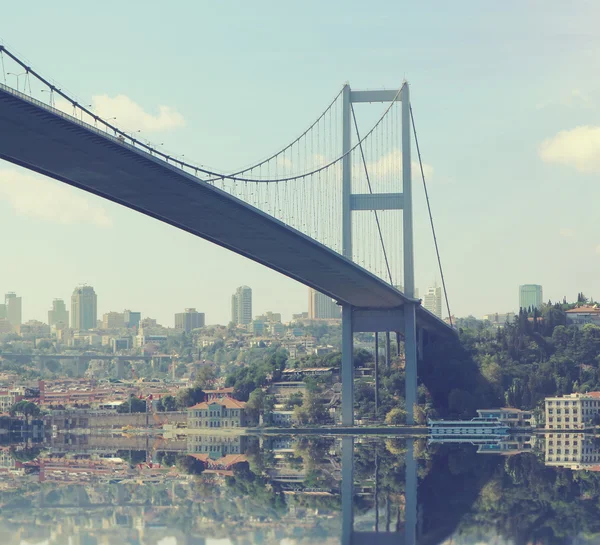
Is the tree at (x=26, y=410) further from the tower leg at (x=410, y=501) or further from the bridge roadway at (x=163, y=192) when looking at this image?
the tower leg at (x=410, y=501)

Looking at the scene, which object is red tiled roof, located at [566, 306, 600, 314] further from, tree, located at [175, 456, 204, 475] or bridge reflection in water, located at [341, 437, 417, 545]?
bridge reflection in water, located at [341, 437, 417, 545]

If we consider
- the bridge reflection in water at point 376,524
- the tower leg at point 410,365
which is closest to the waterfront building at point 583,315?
the tower leg at point 410,365

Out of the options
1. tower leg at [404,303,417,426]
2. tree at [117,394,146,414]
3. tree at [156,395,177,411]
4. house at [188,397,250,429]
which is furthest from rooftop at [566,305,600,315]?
tower leg at [404,303,417,426]

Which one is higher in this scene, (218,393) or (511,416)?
(218,393)

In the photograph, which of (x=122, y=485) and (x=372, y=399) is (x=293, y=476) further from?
(x=372, y=399)

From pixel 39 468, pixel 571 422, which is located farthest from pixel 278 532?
pixel 571 422

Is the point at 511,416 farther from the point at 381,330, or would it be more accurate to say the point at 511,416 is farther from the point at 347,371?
the point at 347,371

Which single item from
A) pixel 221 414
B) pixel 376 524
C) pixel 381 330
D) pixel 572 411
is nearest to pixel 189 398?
pixel 221 414
